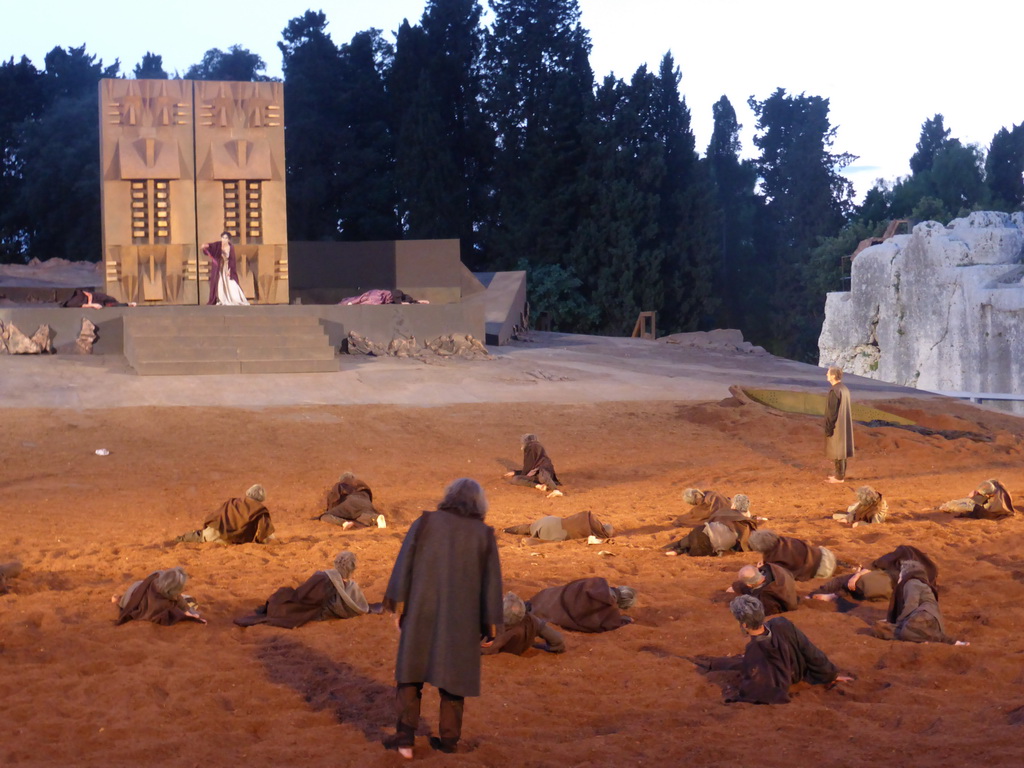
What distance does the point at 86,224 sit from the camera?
38.4 m

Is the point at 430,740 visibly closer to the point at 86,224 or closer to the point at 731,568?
the point at 731,568

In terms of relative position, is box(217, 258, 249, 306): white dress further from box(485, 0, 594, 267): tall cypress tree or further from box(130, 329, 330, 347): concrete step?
box(485, 0, 594, 267): tall cypress tree

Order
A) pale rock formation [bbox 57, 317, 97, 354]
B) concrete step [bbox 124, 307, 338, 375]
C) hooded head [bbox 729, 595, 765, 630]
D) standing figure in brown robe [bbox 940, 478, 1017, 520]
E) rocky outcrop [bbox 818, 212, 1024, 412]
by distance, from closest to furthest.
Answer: hooded head [bbox 729, 595, 765, 630]
standing figure in brown robe [bbox 940, 478, 1017, 520]
concrete step [bbox 124, 307, 338, 375]
pale rock formation [bbox 57, 317, 97, 354]
rocky outcrop [bbox 818, 212, 1024, 412]

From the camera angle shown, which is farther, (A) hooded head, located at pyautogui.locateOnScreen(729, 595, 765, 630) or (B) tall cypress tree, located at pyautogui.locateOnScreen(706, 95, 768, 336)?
(B) tall cypress tree, located at pyautogui.locateOnScreen(706, 95, 768, 336)

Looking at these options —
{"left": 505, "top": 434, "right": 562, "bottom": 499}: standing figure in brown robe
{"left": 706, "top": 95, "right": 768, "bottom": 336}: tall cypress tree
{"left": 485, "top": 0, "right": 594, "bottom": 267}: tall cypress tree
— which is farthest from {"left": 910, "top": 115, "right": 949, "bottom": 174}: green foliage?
{"left": 505, "top": 434, "right": 562, "bottom": 499}: standing figure in brown robe

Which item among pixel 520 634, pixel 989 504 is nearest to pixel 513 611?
pixel 520 634

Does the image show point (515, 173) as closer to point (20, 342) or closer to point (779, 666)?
point (20, 342)

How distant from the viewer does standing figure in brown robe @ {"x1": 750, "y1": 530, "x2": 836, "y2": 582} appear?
7820 millimetres

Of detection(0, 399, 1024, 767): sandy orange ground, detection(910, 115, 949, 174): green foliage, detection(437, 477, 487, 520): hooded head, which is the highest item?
detection(910, 115, 949, 174): green foliage

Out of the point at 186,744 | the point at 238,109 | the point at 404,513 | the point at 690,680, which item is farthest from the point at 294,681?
the point at 238,109

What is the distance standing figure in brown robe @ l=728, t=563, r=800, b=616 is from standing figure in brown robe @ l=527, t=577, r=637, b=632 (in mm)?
868

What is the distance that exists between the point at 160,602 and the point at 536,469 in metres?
6.11

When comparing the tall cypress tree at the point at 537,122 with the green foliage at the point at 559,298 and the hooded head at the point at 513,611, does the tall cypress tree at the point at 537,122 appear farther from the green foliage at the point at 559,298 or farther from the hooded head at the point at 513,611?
the hooded head at the point at 513,611

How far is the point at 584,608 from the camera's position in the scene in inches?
277
